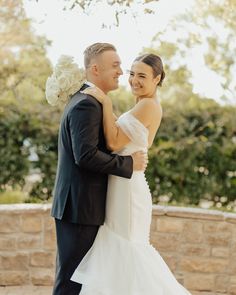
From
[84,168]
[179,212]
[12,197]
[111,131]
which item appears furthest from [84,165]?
[12,197]

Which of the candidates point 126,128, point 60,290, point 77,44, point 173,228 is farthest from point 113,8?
point 60,290

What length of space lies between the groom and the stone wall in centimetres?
177

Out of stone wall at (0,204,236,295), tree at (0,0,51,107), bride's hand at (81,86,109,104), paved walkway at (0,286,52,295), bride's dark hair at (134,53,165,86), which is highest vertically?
tree at (0,0,51,107)

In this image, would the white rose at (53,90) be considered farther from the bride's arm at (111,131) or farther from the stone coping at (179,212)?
the stone coping at (179,212)

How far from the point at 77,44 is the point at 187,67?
1167 mm

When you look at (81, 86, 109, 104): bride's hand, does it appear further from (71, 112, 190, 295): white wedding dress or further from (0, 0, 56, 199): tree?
(0, 0, 56, 199): tree

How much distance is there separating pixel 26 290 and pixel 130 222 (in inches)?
77.2

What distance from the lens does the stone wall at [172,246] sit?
5.74 m

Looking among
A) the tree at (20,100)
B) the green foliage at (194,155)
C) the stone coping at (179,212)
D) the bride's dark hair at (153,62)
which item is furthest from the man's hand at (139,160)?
the tree at (20,100)

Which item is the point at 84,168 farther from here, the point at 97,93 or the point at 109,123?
the point at 97,93

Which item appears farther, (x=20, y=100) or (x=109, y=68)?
(x=20, y=100)

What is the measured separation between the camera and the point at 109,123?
379 cm

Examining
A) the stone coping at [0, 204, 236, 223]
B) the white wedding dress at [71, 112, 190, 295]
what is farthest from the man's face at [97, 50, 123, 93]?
the stone coping at [0, 204, 236, 223]

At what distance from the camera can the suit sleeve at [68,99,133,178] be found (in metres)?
3.69
